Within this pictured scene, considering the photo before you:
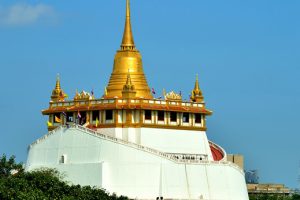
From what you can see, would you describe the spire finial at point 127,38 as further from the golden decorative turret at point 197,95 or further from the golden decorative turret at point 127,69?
the golden decorative turret at point 197,95

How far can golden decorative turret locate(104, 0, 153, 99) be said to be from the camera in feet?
Answer: 473

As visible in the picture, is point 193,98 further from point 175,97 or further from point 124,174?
point 124,174

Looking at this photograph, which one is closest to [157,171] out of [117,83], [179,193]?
[179,193]

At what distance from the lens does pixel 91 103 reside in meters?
142

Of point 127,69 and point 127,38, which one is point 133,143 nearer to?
point 127,69

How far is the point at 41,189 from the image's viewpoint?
127 metres

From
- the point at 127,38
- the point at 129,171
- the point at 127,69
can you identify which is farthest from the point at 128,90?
the point at 129,171

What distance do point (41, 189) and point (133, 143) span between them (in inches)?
503

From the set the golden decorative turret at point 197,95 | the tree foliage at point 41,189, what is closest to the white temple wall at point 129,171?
the tree foliage at point 41,189

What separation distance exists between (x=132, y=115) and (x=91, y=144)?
4.87 metres

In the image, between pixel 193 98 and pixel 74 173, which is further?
pixel 193 98

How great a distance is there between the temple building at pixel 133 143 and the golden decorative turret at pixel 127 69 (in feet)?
0.28

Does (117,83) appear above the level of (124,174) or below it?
above

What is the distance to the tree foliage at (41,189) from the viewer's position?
402 ft
